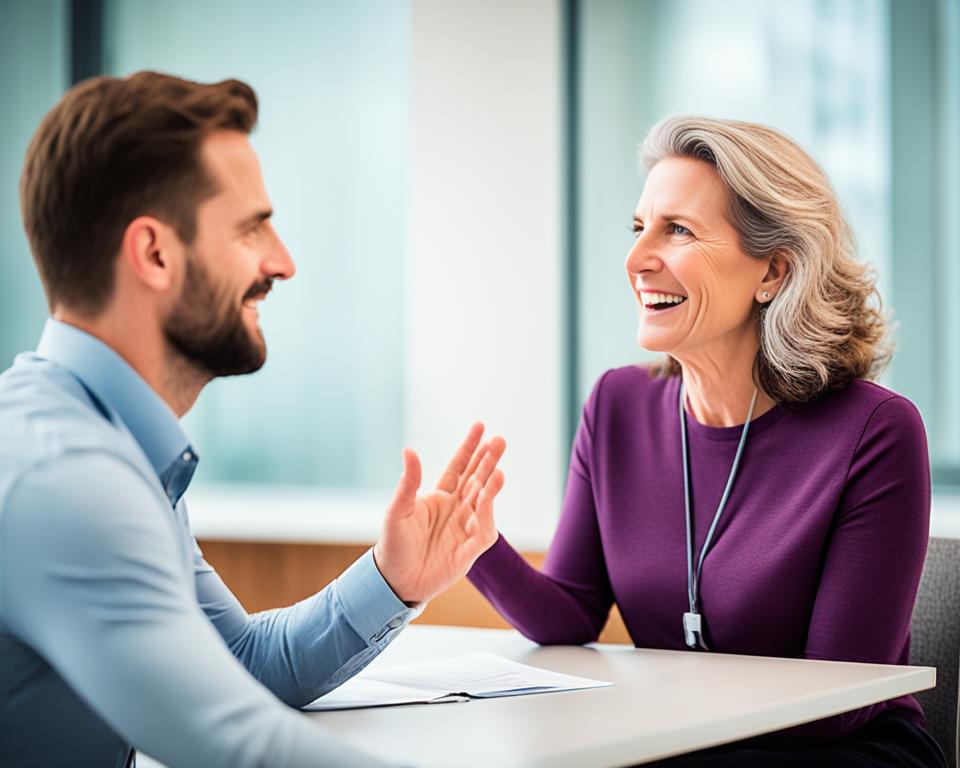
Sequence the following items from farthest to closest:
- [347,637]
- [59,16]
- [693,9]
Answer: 1. [59,16]
2. [693,9]
3. [347,637]

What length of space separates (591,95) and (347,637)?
94.7 inches

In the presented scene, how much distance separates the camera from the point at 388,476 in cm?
374

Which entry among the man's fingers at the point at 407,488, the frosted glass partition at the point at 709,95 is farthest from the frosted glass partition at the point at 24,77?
the man's fingers at the point at 407,488

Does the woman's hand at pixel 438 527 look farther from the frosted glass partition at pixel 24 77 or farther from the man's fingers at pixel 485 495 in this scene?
the frosted glass partition at pixel 24 77

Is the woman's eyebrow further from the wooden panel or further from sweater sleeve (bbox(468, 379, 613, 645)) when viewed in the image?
the wooden panel

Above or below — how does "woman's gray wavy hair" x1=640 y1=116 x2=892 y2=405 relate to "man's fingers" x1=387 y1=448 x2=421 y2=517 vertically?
above

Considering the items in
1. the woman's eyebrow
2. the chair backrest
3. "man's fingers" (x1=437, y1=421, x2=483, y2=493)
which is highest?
the woman's eyebrow

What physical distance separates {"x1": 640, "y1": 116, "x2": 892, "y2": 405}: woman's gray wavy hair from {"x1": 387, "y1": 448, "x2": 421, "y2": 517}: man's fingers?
77 cm

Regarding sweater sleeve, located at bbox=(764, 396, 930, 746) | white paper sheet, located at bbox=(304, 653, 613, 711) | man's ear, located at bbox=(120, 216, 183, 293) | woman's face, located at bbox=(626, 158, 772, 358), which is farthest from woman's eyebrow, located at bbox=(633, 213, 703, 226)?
man's ear, located at bbox=(120, 216, 183, 293)

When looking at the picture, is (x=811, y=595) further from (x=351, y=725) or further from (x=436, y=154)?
(x=436, y=154)

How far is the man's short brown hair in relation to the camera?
3.37ft

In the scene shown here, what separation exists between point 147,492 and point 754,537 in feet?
3.49

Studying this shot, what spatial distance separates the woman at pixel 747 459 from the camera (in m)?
1.62

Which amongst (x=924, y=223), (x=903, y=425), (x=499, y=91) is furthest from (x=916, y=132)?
(x=903, y=425)
